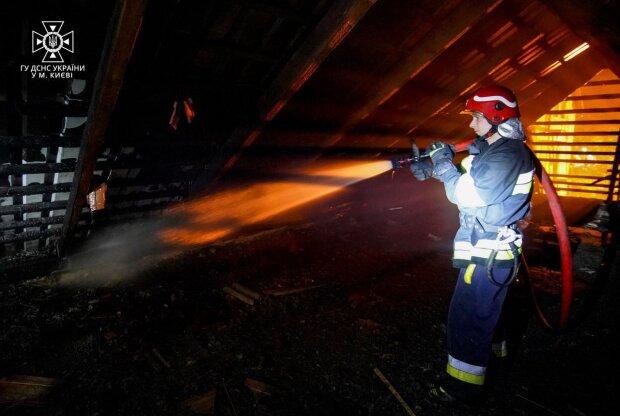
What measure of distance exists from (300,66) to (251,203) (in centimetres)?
272

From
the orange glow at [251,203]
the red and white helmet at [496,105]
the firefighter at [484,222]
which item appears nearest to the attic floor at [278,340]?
the orange glow at [251,203]

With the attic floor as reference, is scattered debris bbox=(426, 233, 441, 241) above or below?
above

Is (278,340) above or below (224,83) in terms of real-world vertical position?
below

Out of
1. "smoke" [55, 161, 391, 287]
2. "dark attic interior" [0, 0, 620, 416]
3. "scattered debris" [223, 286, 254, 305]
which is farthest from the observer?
"smoke" [55, 161, 391, 287]

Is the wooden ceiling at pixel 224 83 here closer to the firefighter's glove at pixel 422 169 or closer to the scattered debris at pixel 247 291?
the firefighter's glove at pixel 422 169

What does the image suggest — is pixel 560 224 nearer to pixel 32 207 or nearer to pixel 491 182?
pixel 491 182

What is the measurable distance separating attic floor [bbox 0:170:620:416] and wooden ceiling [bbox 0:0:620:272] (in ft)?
3.97

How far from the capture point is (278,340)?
3381 mm

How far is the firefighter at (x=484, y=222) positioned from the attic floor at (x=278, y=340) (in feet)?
1.55

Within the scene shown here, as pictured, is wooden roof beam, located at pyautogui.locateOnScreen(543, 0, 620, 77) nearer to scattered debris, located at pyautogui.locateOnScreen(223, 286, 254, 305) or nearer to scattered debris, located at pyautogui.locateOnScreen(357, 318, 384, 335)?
scattered debris, located at pyautogui.locateOnScreen(357, 318, 384, 335)

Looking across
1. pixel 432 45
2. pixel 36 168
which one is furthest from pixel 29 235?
pixel 432 45

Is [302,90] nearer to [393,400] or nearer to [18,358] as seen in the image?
[393,400]

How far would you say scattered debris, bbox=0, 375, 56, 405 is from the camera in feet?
8.34

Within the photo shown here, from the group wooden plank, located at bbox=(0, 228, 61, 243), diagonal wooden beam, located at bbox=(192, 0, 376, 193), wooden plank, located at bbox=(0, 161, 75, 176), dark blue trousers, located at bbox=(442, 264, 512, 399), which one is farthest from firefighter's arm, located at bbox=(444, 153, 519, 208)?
wooden plank, located at bbox=(0, 228, 61, 243)
